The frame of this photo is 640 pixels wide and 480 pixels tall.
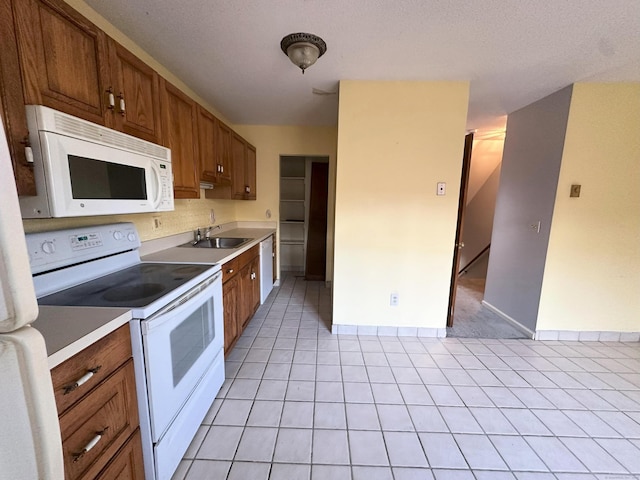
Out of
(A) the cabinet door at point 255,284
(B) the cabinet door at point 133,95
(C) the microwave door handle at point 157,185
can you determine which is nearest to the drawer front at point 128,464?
(C) the microwave door handle at point 157,185

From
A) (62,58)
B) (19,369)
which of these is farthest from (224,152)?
(19,369)

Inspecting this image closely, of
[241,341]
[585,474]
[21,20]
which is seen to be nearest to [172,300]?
[21,20]

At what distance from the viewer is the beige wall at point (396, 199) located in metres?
2.34

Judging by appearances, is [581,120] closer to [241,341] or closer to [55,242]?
[241,341]

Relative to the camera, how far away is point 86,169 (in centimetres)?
116

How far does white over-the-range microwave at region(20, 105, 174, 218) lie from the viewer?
3.23 feet

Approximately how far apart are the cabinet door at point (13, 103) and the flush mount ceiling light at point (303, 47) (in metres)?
1.30

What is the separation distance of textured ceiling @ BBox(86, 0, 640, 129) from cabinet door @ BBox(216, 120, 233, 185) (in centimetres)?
39

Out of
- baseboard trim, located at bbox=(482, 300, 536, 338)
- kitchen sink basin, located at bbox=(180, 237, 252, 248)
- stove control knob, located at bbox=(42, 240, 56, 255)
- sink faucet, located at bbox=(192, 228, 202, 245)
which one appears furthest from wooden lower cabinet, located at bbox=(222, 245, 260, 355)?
baseboard trim, located at bbox=(482, 300, 536, 338)

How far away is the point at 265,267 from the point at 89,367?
8.12ft

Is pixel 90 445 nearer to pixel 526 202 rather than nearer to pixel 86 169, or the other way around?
pixel 86 169

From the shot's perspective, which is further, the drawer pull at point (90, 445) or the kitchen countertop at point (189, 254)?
the kitchen countertop at point (189, 254)

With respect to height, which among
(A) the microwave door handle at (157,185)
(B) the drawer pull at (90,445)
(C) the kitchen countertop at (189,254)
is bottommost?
(B) the drawer pull at (90,445)

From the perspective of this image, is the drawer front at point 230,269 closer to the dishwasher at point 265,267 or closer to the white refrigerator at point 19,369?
the dishwasher at point 265,267
